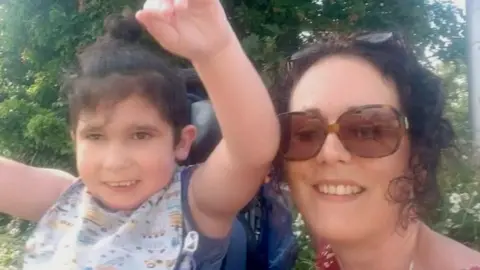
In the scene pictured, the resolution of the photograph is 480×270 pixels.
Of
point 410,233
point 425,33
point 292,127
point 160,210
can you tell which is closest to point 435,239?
point 410,233

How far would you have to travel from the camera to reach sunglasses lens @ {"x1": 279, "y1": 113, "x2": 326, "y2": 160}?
176 cm

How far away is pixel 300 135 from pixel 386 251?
1.35 feet

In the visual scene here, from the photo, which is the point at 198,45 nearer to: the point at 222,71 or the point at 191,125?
the point at 222,71

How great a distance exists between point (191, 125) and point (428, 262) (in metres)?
0.82

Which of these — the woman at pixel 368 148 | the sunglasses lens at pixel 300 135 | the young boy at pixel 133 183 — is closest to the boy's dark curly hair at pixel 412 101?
the woman at pixel 368 148

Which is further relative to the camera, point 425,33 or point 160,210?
point 425,33

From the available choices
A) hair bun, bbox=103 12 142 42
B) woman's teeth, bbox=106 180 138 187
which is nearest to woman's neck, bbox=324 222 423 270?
woman's teeth, bbox=106 180 138 187

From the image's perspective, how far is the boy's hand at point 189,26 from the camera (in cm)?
140

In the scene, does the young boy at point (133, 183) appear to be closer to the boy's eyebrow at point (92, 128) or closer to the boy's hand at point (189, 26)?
the boy's eyebrow at point (92, 128)

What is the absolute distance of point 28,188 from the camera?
2.24 metres

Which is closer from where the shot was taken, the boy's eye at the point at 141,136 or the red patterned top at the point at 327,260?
the boy's eye at the point at 141,136

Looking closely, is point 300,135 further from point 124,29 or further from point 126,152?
point 124,29

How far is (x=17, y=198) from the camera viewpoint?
2225 mm

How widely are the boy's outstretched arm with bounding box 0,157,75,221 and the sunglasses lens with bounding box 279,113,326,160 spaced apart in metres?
0.83
